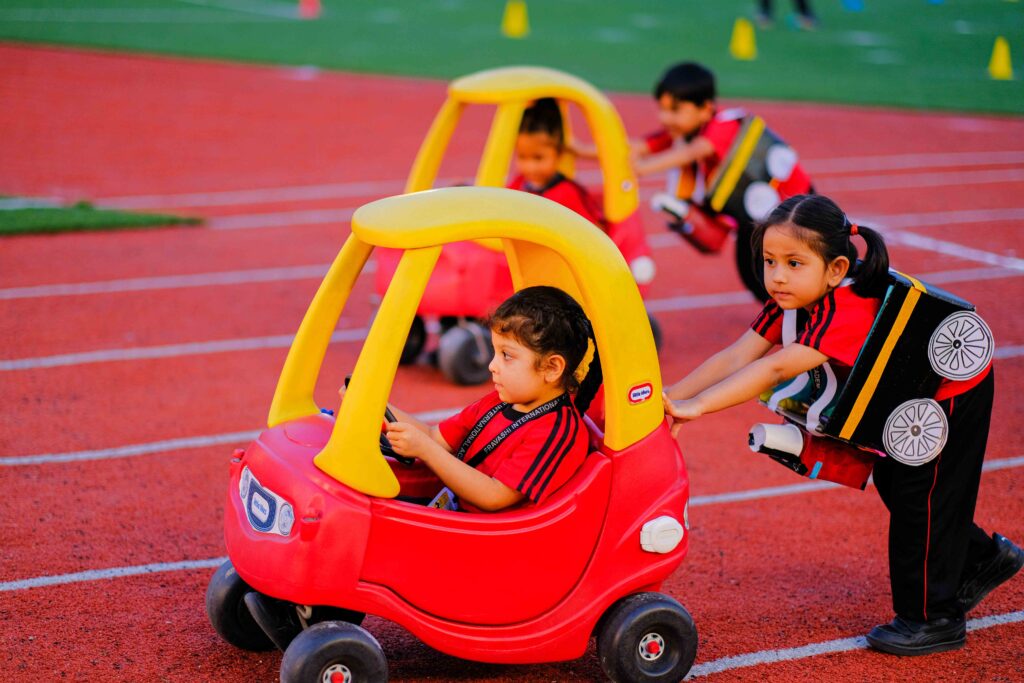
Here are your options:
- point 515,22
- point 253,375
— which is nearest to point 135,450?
point 253,375

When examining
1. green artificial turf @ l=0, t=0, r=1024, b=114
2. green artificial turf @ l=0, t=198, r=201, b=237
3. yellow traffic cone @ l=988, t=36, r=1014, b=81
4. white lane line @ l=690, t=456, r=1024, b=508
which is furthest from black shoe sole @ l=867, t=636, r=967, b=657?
yellow traffic cone @ l=988, t=36, r=1014, b=81

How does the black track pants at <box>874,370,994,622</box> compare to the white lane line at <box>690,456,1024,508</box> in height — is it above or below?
above

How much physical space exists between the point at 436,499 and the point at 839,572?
5.62ft

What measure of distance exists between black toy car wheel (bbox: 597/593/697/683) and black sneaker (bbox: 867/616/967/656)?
710 millimetres

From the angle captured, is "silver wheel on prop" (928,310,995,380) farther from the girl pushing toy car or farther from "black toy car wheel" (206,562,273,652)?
"black toy car wheel" (206,562,273,652)

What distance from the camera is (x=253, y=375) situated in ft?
22.2

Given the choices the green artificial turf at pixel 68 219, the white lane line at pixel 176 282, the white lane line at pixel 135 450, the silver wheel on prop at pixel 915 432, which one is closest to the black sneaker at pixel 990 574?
the silver wheel on prop at pixel 915 432

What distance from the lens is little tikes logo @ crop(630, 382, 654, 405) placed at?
365 cm

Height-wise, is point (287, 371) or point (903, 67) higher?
point (287, 371)

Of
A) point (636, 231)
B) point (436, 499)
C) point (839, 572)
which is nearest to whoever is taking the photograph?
point (436, 499)

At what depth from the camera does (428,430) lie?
388 centimetres

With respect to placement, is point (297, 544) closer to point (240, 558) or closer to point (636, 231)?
point (240, 558)

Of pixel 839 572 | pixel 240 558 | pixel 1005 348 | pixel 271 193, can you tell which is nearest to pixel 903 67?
pixel 271 193

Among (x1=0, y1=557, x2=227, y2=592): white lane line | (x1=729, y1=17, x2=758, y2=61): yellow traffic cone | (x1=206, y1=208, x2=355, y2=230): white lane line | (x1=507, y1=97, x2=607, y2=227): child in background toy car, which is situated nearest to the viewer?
(x1=0, y1=557, x2=227, y2=592): white lane line
